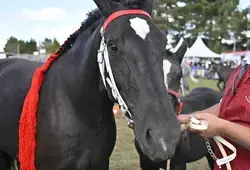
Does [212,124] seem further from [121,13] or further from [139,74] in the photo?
[121,13]

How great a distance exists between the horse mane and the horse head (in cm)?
48

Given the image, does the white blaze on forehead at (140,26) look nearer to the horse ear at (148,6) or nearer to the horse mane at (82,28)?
the horse ear at (148,6)

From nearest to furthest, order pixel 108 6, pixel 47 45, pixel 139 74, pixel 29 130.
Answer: pixel 139 74 → pixel 108 6 → pixel 29 130 → pixel 47 45

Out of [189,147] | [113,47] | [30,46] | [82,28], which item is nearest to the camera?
[113,47]

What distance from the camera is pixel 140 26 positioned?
6.24 ft

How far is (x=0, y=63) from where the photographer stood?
3900 mm

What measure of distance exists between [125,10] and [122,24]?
13cm

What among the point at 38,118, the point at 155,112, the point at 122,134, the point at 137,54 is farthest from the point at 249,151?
the point at 122,134

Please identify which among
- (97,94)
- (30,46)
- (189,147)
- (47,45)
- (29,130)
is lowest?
(189,147)

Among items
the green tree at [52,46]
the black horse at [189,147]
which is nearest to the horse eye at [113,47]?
the black horse at [189,147]

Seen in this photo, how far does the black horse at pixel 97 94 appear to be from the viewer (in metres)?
1.76

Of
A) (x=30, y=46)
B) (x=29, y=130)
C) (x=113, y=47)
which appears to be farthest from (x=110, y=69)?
(x=30, y=46)

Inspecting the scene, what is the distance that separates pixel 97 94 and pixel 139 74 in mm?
703

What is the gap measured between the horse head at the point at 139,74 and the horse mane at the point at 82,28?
1.57 ft
